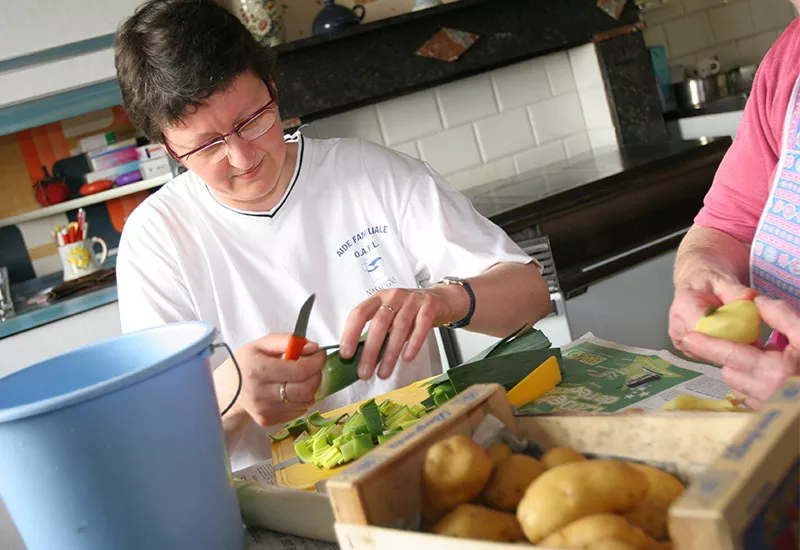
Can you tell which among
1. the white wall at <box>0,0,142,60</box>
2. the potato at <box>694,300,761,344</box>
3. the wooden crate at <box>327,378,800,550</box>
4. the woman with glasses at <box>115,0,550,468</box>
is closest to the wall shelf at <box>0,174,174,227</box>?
the white wall at <box>0,0,142,60</box>

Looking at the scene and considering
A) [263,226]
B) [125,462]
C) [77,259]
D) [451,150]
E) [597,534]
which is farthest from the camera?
[451,150]

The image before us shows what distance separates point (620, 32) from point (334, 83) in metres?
1.25

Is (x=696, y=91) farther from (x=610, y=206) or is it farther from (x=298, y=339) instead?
(x=298, y=339)

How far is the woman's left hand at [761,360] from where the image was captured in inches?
38.4

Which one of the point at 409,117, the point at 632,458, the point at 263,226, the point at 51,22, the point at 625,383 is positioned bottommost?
the point at 625,383

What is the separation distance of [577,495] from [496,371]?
0.60 meters

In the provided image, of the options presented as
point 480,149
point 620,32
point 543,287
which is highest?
point 620,32

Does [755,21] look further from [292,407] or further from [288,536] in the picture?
[288,536]

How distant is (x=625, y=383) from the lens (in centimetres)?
124

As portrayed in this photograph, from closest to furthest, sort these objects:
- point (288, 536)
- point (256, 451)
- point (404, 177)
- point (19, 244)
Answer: point (288, 536) → point (256, 451) → point (404, 177) → point (19, 244)

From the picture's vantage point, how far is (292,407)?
130 centimetres

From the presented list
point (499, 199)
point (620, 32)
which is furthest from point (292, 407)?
point (620, 32)

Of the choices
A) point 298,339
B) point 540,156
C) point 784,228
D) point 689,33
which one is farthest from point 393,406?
point 689,33

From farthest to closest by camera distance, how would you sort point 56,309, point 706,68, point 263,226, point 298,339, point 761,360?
point 706,68 → point 56,309 → point 263,226 → point 298,339 → point 761,360
